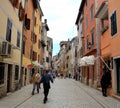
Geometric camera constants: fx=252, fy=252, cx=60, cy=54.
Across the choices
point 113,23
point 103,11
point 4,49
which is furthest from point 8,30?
point 103,11

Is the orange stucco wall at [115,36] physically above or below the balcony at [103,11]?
below

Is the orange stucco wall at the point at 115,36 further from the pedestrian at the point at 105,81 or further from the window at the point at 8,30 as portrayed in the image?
the window at the point at 8,30

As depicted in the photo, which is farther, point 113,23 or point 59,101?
point 113,23

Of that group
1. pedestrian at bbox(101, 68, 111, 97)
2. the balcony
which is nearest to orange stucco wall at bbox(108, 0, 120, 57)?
the balcony

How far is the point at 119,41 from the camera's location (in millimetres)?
15664

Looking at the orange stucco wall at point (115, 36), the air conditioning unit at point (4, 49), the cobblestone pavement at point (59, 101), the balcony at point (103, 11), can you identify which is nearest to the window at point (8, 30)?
the air conditioning unit at point (4, 49)

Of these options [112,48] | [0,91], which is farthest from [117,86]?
[0,91]

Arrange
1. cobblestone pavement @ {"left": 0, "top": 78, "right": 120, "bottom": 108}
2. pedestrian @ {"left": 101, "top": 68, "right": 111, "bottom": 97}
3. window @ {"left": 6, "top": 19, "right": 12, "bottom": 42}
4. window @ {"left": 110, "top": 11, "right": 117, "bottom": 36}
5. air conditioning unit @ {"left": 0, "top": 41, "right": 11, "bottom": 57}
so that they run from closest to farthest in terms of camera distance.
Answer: cobblestone pavement @ {"left": 0, "top": 78, "right": 120, "bottom": 108} → air conditioning unit @ {"left": 0, "top": 41, "right": 11, "bottom": 57} → window @ {"left": 110, "top": 11, "right": 117, "bottom": 36} → window @ {"left": 6, "top": 19, "right": 12, "bottom": 42} → pedestrian @ {"left": 101, "top": 68, "right": 111, "bottom": 97}

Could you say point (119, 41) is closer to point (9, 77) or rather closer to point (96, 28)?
point (9, 77)

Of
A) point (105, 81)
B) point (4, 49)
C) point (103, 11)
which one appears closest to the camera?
point (4, 49)

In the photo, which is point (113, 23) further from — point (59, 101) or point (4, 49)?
point (4, 49)

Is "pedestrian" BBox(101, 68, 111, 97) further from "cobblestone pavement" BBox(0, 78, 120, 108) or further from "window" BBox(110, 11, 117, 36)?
"window" BBox(110, 11, 117, 36)

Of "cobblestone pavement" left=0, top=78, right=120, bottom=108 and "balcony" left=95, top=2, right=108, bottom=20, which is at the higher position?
"balcony" left=95, top=2, right=108, bottom=20

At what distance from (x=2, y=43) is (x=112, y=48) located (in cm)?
762
